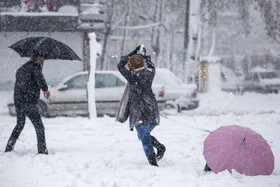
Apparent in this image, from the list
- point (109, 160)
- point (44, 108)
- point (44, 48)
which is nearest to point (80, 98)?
point (44, 108)

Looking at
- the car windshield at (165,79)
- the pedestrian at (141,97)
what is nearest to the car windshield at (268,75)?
the car windshield at (165,79)

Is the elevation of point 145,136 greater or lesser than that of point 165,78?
greater

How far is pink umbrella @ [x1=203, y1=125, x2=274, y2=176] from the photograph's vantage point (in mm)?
4359

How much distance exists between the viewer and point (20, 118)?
6.09m

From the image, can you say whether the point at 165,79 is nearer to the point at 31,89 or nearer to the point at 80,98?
the point at 80,98

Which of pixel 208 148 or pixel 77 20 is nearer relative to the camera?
pixel 208 148

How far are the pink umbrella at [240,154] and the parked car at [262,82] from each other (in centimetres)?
2037

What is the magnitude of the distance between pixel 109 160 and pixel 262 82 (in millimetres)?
20057

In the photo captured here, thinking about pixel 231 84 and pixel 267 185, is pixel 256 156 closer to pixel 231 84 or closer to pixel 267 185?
pixel 267 185

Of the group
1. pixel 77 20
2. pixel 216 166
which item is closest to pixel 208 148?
pixel 216 166

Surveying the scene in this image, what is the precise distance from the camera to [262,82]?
24.2 m

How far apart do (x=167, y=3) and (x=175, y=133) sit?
65.4 feet

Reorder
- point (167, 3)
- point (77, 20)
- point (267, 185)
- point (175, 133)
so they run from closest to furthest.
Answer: point (267, 185)
point (175, 133)
point (77, 20)
point (167, 3)

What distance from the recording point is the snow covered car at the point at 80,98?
11.5 metres
